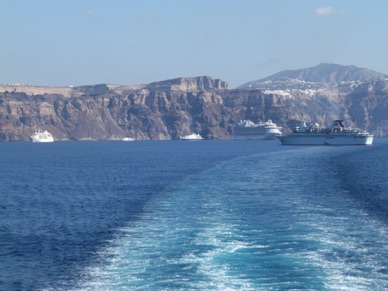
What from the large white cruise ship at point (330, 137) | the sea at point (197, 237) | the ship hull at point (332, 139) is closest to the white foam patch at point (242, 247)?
the sea at point (197, 237)

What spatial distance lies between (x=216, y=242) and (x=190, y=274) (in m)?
5.20

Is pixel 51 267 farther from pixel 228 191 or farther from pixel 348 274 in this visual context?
pixel 228 191

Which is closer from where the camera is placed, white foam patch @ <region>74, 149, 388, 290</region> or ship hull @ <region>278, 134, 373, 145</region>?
white foam patch @ <region>74, 149, 388, 290</region>

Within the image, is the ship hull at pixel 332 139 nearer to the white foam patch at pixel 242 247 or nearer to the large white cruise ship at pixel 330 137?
the large white cruise ship at pixel 330 137

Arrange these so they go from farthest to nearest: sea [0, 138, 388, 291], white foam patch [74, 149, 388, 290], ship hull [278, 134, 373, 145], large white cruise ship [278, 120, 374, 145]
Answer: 1. large white cruise ship [278, 120, 374, 145]
2. ship hull [278, 134, 373, 145]
3. sea [0, 138, 388, 291]
4. white foam patch [74, 149, 388, 290]

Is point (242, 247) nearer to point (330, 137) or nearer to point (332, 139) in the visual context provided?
point (332, 139)

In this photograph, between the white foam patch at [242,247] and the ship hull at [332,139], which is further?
the ship hull at [332,139]

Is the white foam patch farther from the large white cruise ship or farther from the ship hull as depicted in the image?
the large white cruise ship

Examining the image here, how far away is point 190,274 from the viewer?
2169cm

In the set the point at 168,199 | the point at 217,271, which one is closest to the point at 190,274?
the point at 217,271

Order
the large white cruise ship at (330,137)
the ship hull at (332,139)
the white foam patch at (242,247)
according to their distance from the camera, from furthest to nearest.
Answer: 1. the large white cruise ship at (330,137)
2. the ship hull at (332,139)
3. the white foam patch at (242,247)

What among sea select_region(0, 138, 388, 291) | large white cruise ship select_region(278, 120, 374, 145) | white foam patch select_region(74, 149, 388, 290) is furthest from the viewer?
large white cruise ship select_region(278, 120, 374, 145)

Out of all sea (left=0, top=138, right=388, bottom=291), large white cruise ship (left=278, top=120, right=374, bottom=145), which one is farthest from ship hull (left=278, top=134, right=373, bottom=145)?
sea (left=0, top=138, right=388, bottom=291)

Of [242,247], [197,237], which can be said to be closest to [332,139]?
[197,237]
